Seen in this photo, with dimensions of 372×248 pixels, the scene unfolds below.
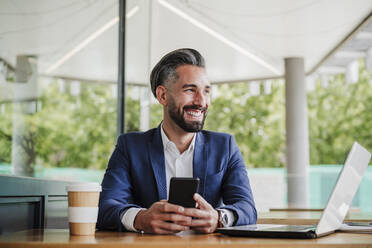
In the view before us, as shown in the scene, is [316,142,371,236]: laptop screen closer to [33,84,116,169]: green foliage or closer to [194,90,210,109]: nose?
[194,90,210,109]: nose

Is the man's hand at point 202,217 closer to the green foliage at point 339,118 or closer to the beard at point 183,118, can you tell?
the beard at point 183,118

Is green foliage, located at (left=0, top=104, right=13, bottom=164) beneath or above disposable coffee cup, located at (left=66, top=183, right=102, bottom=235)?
above

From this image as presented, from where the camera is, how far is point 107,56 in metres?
3.94

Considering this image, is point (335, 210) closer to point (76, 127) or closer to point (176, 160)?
point (176, 160)

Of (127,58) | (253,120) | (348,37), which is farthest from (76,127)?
(253,120)

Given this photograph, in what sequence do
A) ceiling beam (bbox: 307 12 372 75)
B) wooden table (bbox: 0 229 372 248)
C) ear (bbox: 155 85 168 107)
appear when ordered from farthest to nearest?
1. ceiling beam (bbox: 307 12 372 75)
2. ear (bbox: 155 85 168 107)
3. wooden table (bbox: 0 229 372 248)

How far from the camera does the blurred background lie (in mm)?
2398

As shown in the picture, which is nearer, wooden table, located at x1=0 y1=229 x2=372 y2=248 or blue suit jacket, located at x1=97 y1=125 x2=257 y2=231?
wooden table, located at x1=0 y1=229 x2=372 y2=248

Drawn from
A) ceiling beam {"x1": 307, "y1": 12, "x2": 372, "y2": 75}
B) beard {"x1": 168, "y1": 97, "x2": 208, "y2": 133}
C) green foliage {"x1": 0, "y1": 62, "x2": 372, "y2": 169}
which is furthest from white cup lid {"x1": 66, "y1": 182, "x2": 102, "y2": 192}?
green foliage {"x1": 0, "y1": 62, "x2": 372, "y2": 169}

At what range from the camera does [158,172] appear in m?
1.87

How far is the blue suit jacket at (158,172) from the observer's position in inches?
73.0

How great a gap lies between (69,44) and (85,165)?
3.23 feet

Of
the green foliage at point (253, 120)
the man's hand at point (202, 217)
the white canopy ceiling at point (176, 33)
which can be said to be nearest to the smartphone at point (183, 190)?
the man's hand at point (202, 217)

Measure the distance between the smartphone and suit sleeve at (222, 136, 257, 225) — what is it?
0.82ft
